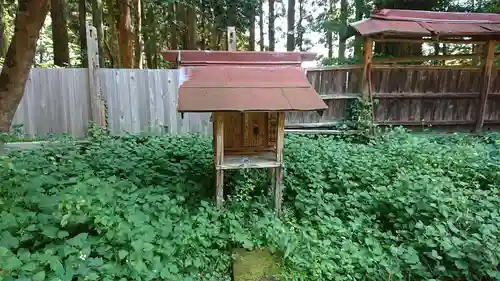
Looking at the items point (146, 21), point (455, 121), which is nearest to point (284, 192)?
point (455, 121)

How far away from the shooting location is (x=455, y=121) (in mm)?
7656

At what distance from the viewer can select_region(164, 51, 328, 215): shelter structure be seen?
3.48 m

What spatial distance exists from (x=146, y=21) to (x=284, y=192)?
12256mm

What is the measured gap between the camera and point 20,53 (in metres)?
3.18

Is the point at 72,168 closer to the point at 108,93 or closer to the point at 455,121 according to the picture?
the point at 108,93

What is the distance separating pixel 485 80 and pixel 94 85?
8.53 meters

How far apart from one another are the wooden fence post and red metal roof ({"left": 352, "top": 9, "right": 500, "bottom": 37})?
17.3 ft

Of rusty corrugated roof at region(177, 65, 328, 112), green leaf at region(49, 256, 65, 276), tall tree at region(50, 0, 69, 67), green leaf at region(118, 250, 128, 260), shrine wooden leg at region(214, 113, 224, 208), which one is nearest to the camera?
green leaf at region(49, 256, 65, 276)

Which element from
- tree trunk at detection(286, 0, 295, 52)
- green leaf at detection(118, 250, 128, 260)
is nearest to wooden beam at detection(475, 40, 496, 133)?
green leaf at detection(118, 250, 128, 260)

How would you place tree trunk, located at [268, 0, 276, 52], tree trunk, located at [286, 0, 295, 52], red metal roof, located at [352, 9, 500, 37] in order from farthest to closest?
tree trunk, located at [268, 0, 276, 52] < tree trunk, located at [286, 0, 295, 52] < red metal roof, located at [352, 9, 500, 37]

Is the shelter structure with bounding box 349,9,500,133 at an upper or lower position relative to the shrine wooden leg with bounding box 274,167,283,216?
upper

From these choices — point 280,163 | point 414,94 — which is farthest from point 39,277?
point 414,94

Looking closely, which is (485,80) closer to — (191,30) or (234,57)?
(234,57)

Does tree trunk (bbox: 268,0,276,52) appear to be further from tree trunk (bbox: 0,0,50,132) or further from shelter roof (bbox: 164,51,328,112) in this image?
tree trunk (bbox: 0,0,50,132)
